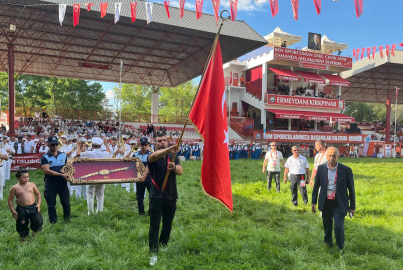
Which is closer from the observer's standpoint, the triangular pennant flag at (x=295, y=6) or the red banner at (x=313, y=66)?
the triangular pennant flag at (x=295, y=6)

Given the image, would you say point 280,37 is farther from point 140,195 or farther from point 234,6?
point 140,195

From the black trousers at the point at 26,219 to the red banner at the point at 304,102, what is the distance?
3054 centimetres

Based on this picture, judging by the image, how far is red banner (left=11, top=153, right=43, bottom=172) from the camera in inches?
591

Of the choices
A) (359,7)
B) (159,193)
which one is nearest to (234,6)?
(359,7)

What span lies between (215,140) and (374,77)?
47.3m

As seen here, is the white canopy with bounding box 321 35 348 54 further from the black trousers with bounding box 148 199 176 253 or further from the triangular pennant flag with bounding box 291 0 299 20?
the black trousers with bounding box 148 199 176 253

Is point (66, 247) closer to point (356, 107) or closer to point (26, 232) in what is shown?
point (26, 232)

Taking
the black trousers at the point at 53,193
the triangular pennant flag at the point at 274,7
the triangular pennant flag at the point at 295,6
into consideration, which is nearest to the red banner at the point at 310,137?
the triangular pennant flag at the point at 274,7

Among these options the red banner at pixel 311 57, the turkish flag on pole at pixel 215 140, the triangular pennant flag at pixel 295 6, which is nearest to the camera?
the turkish flag on pole at pixel 215 140

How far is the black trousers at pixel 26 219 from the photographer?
5.32 meters

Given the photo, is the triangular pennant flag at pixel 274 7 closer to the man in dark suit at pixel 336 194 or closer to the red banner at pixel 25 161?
the man in dark suit at pixel 336 194

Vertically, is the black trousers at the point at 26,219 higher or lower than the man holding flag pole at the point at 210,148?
lower

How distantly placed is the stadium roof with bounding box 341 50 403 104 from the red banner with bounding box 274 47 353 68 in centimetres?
334

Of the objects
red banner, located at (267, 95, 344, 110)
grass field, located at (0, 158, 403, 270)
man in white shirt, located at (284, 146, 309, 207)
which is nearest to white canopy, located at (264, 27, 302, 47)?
red banner, located at (267, 95, 344, 110)
